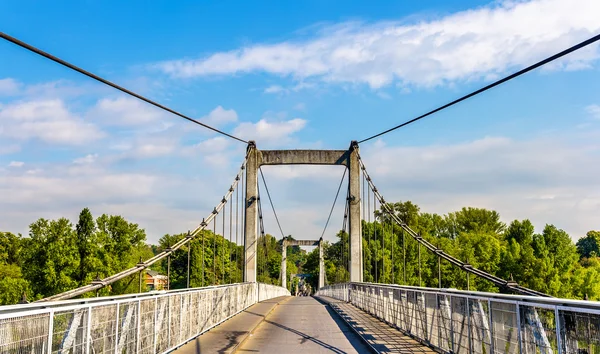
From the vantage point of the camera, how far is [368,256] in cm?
6247

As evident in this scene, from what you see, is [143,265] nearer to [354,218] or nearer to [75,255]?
[354,218]

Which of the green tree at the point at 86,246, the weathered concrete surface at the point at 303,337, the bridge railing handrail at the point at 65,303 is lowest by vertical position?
the weathered concrete surface at the point at 303,337

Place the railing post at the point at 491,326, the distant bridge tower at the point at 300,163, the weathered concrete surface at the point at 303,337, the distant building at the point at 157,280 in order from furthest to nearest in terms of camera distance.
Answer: the distant building at the point at 157,280 → the distant bridge tower at the point at 300,163 → the weathered concrete surface at the point at 303,337 → the railing post at the point at 491,326

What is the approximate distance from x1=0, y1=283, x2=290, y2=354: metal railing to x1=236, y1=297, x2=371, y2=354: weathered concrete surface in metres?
1.42

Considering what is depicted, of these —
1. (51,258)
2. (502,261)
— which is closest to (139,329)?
(51,258)

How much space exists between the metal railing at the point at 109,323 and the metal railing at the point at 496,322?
4973 millimetres

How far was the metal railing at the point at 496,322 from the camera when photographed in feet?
19.8

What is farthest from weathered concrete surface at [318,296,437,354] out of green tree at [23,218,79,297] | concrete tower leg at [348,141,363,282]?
green tree at [23,218,79,297]

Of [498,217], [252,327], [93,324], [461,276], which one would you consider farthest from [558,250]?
[93,324]

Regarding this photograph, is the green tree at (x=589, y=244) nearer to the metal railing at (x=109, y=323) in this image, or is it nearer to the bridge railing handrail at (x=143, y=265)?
the bridge railing handrail at (x=143, y=265)

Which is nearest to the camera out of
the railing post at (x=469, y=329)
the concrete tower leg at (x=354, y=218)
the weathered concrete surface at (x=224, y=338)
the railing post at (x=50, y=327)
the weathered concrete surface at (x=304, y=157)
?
the railing post at (x=50, y=327)

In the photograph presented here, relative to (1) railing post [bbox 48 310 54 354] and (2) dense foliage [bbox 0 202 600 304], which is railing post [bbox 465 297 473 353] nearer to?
(1) railing post [bbox 48 310 54 354]

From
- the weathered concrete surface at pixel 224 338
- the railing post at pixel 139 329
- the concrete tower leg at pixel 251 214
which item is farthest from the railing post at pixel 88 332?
the concrete tower leg at pixel 251 214

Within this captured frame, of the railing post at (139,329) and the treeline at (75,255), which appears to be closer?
the railing post at (139,329)
